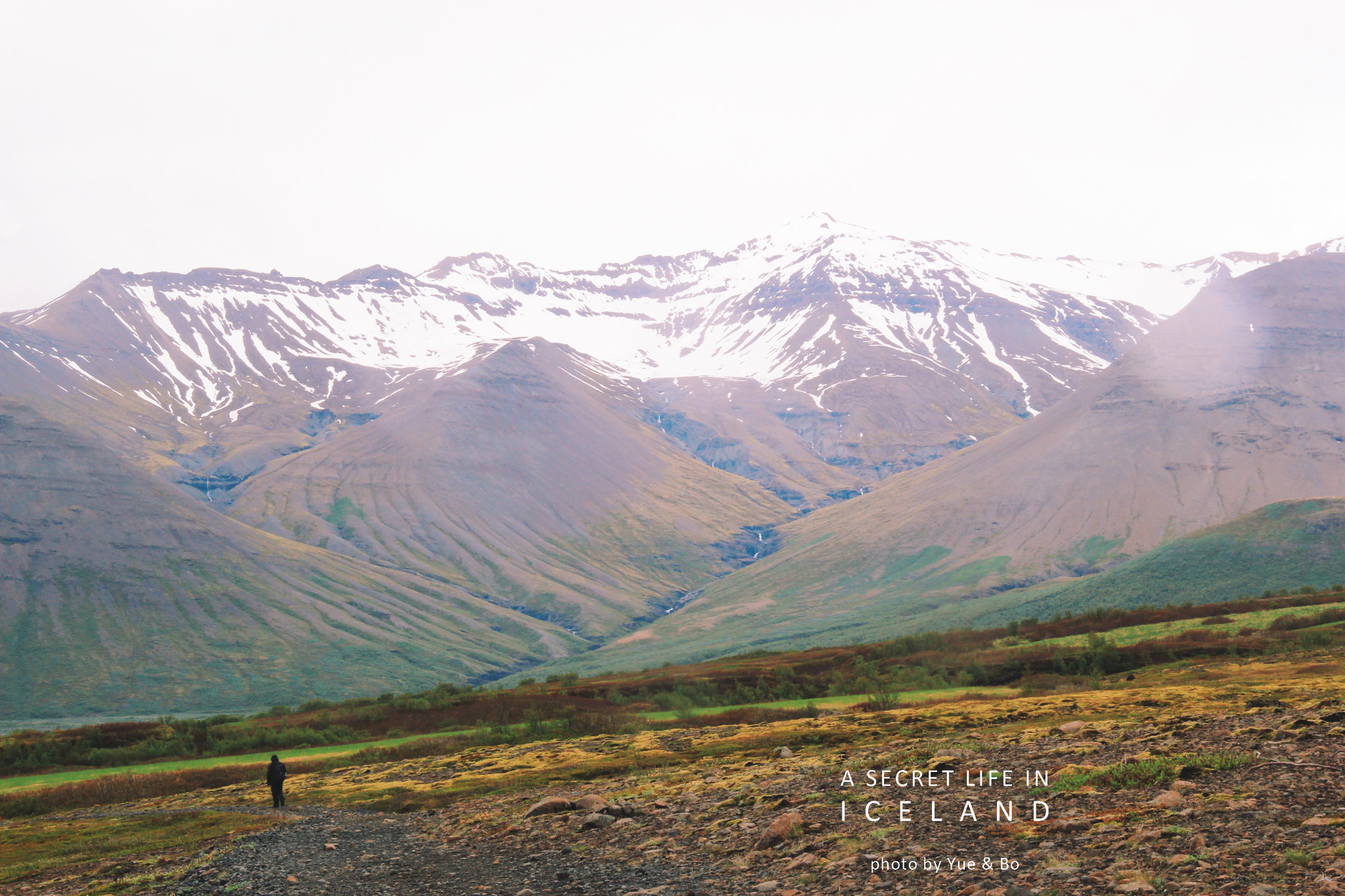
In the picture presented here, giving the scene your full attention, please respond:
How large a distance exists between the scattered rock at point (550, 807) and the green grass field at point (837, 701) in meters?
32.2

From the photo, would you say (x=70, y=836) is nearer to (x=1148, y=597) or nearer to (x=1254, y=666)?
(x=1254, y=666)

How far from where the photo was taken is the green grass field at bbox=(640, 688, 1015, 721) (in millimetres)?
58594

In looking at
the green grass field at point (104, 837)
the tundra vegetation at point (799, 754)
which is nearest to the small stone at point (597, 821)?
the tundra vegetation at point (799, 754)

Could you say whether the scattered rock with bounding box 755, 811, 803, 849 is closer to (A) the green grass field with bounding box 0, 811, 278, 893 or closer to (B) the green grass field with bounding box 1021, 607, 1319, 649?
(A) the green grass field with bounding box 0, 811, 278, 893

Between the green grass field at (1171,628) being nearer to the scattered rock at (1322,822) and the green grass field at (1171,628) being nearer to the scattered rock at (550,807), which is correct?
the scattered rock at (550,807)

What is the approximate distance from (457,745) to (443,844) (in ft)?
113

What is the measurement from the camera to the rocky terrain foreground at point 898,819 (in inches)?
608

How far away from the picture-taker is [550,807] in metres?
28.8

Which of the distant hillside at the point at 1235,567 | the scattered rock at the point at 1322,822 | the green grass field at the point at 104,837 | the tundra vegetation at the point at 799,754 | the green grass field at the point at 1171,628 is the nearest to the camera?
the scattered rock at the point at 1322,822

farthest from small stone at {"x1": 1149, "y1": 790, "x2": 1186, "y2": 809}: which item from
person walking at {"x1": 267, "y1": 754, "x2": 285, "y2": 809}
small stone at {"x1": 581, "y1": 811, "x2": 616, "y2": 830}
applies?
person walking at {"x1": 267, "y1": 754, "x2": 285, "y2": 809}

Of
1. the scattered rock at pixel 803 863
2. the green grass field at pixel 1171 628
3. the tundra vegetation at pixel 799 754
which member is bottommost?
the green grass field at pixel 1171 628

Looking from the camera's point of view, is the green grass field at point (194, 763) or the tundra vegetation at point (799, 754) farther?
the green grass field at point (194, 763)

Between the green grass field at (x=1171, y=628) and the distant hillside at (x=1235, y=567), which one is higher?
the green grass field at (x=1171, y=628)

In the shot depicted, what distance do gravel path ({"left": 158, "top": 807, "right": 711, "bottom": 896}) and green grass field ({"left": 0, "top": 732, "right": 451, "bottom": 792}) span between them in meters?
35.8
